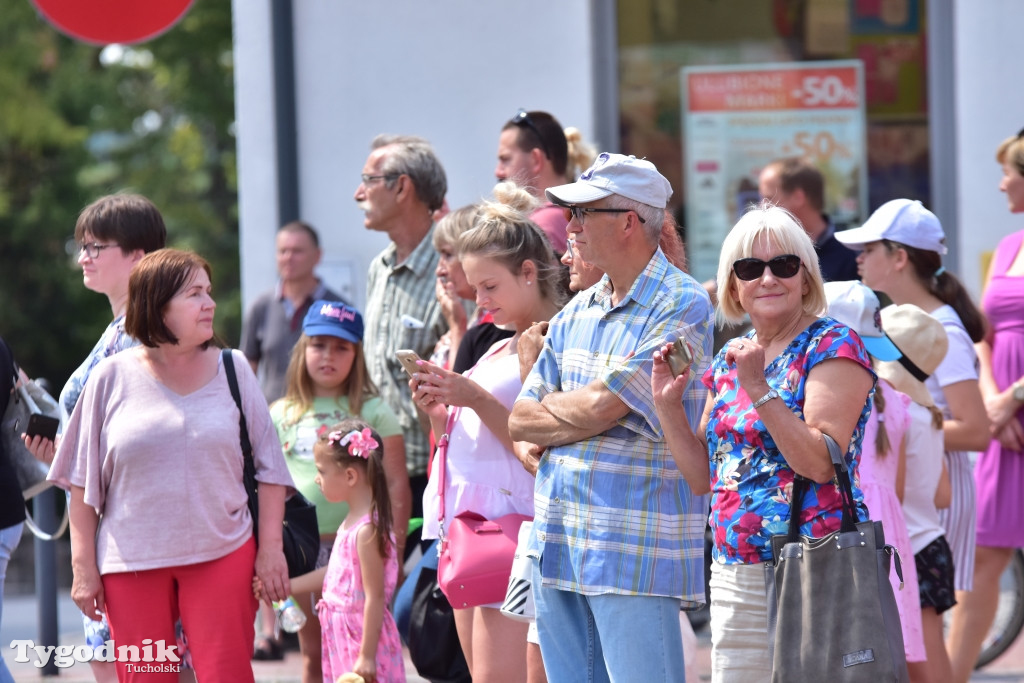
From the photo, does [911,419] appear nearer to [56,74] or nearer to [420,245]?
[420,245]

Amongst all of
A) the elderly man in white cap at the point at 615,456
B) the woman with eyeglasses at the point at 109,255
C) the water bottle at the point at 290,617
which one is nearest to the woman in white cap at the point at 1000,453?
the elderly man in white cap at the point at 615,456

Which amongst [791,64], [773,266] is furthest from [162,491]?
[791,64]

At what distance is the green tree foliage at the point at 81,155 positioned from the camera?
16438 millimetres

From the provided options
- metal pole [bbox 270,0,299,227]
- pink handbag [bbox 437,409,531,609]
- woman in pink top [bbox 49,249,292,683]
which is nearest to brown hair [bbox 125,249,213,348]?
woman in pink top [bbox 49,249,292,683]

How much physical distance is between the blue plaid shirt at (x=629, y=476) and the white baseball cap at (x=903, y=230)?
5.18 feet

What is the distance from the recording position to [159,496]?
4.46 meters

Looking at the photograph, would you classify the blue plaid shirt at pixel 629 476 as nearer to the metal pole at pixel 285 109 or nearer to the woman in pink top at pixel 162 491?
the woman in pink top at pixel 162 491

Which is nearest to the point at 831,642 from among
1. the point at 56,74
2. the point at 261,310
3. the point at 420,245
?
the point at 420,245

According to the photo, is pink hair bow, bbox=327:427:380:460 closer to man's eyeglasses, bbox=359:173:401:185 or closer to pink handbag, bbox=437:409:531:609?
pink handbag, bbox=437:409:531:609

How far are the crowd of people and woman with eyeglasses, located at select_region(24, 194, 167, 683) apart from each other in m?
0.01

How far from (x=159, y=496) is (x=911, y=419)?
2.59 meters

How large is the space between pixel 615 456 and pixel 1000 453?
2777mm

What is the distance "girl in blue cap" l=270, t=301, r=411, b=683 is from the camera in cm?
578

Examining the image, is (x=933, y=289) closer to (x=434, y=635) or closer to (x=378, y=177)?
(x=434, y=635)
